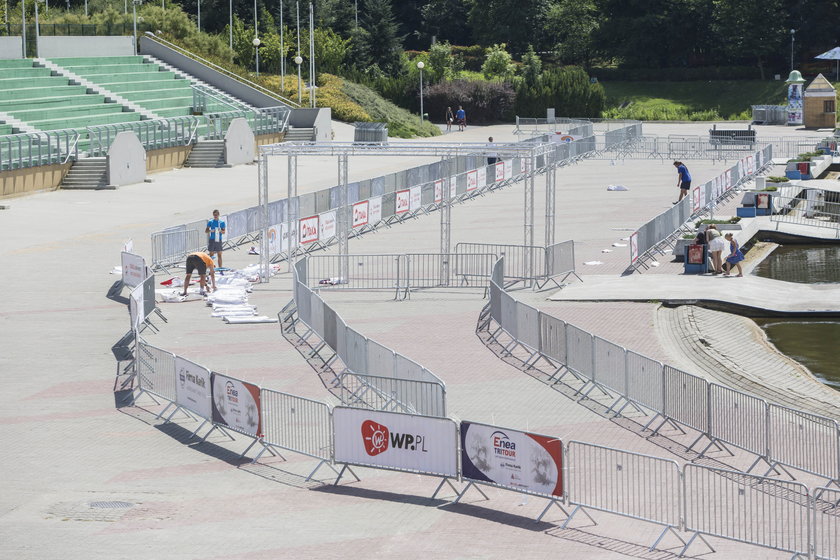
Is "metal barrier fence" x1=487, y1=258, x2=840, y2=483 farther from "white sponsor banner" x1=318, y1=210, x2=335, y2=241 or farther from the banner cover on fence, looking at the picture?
"white sponsor banner" x1=318, y1=210, x2=335, y2=241

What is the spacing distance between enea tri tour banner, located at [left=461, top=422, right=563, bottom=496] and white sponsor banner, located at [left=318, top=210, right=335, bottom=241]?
2187 cm

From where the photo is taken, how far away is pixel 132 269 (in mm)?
31984

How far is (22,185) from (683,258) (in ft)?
91.4

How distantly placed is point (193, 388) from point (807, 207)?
31.2 meters

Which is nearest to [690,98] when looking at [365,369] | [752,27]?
[752,27]

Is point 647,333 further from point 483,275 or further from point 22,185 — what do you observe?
point 22,185

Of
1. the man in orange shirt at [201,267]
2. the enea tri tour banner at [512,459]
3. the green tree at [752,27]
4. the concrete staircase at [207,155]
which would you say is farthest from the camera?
the green tree at [752,27]

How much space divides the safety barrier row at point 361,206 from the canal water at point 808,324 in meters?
7.11

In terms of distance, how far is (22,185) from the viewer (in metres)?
52.7

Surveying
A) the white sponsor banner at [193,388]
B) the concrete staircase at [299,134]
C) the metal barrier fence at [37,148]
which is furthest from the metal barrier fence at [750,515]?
the concrete staircase at [299,134]

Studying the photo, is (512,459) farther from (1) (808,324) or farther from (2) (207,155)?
(2) (207,155)

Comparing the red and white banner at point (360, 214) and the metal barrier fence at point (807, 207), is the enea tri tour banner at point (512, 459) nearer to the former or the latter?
the red and white banner at point (360, 214)

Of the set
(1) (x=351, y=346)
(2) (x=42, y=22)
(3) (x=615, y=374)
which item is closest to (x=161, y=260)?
(1) (x=351, y=346)

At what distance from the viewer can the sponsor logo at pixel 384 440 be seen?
1836 cm
